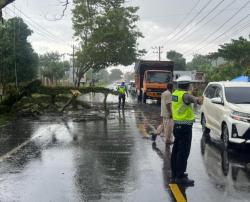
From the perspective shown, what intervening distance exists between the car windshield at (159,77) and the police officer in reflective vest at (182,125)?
2811 centimetres

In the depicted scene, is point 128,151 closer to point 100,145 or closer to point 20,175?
point 100,145

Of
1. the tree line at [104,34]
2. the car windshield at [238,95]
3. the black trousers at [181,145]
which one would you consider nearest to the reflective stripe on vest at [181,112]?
the black trousers at [181,145]

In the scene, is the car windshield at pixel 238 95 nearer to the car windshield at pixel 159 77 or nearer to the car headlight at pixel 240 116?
the car headlight at pixel 240 116

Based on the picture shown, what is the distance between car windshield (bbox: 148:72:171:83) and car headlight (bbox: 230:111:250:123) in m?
24.9

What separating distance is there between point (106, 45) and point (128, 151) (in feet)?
162

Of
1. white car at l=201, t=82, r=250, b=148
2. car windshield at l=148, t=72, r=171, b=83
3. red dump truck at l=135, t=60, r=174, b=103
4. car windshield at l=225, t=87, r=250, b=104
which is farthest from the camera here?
car windshield at l=148, t=72, r=171, b=83

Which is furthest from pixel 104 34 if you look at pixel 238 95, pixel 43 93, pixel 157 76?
pixel 238 95

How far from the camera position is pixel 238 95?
41.7 feet

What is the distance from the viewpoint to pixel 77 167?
372 inches

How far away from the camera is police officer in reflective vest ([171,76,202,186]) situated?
26.9ft

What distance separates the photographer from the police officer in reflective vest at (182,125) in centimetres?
819

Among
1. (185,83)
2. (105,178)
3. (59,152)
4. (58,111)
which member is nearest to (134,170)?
(105,178)

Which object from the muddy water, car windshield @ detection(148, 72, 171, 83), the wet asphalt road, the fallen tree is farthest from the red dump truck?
the wet asphalt road

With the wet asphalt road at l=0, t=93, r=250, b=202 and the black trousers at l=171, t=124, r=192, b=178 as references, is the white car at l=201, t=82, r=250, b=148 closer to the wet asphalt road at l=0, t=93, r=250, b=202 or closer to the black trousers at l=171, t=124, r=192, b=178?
the wet asphalt road at l=0, t=93, r=250, b=202
